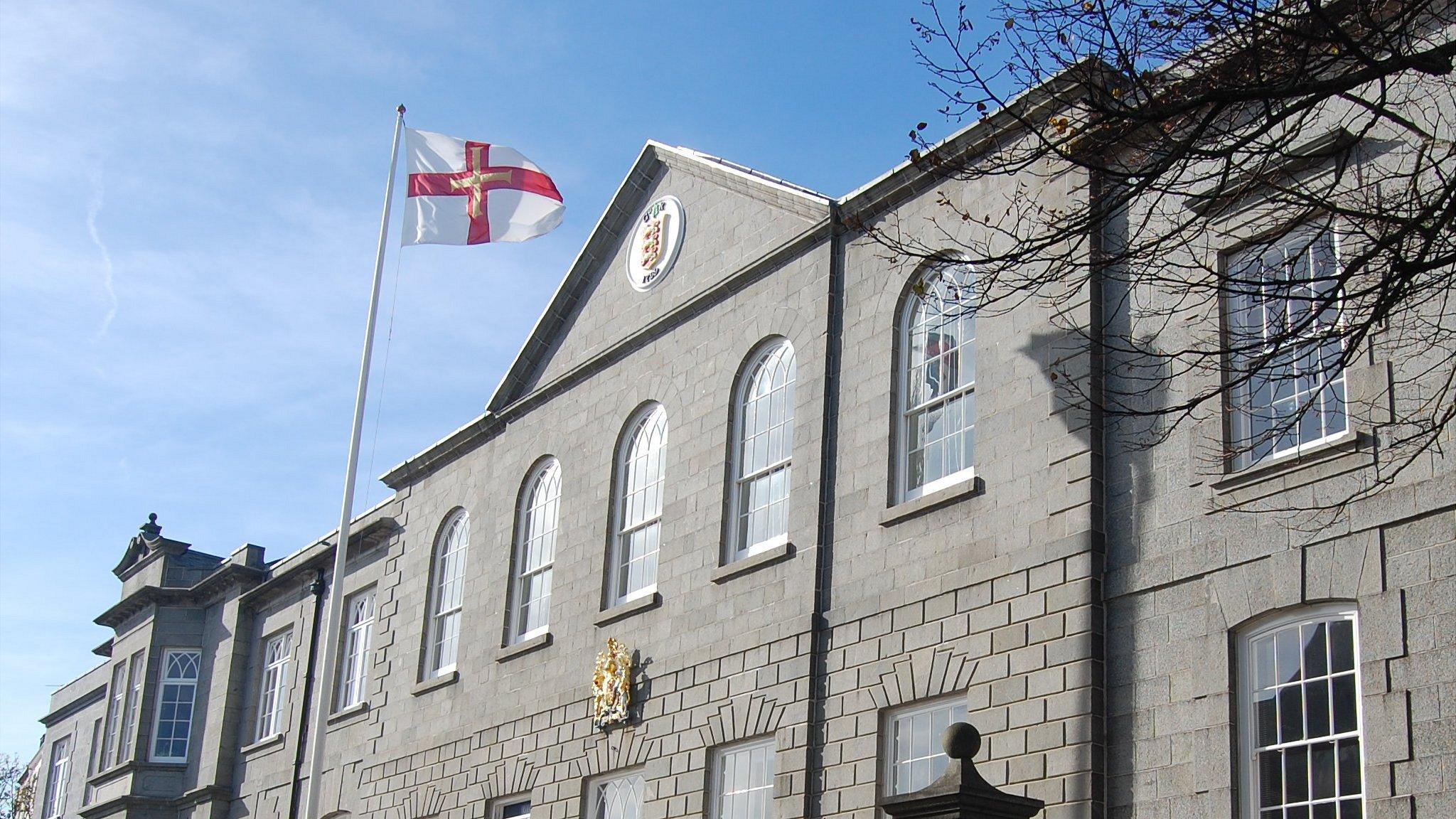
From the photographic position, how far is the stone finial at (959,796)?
12883mm

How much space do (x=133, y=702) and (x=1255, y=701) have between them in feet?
91.4

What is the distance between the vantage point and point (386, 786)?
2544 cm

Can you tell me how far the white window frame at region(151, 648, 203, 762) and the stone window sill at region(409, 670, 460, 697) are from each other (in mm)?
11034

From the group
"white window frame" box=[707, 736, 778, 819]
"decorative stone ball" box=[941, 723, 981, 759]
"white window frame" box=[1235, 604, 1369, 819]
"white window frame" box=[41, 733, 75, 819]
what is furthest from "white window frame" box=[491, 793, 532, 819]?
"white window frame" box=[41, 733, 75, 819]

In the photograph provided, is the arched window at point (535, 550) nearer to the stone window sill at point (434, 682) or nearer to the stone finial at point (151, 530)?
the stone window sill at point (434, 682)

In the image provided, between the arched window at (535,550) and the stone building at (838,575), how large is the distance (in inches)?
2.7

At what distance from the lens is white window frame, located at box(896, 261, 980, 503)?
678 inches

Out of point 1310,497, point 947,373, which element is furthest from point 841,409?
point 1310,497

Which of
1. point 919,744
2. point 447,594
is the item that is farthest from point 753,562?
point 447,594

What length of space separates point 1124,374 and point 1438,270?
3263mm

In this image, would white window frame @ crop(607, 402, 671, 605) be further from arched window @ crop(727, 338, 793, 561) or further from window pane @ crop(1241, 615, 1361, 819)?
window pane @ crop(1241, 615, 1361, 819)

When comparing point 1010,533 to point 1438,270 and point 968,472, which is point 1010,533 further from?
point 1438,270

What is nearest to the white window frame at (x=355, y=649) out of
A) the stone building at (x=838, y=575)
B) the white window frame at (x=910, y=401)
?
the stone building at (x=838, y=575)

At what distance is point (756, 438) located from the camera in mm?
20328
